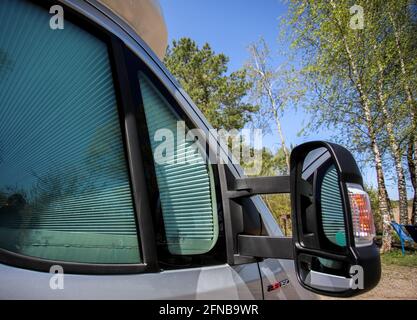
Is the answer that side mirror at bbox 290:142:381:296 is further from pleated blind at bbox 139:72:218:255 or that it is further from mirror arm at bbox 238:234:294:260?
pleated blind at bbox 139:72:218:255

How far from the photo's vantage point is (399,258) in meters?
10.2

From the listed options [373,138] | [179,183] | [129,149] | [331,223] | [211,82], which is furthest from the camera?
[211,82]

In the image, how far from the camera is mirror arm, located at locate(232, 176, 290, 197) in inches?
38.8

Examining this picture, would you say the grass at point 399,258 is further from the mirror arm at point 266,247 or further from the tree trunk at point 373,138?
the mirror arm at point 266,247

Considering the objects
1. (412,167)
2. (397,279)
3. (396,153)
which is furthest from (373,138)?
(397,279)

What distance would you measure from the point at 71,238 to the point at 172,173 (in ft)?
1.25

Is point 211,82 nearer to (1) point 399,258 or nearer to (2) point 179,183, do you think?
(1) point 399,258

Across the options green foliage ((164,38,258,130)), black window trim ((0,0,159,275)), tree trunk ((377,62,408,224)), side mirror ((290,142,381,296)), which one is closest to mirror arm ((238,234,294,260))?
side mirror ((290,142,381,296))

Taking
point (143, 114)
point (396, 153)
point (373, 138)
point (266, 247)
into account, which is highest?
point (373, 138)

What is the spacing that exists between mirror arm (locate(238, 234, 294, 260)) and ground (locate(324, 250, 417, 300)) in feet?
18.4

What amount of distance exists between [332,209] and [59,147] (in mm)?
736

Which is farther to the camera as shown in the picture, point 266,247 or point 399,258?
point 399,258

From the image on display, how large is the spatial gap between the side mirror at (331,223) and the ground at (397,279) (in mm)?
5733

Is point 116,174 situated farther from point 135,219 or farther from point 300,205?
point 300,205
